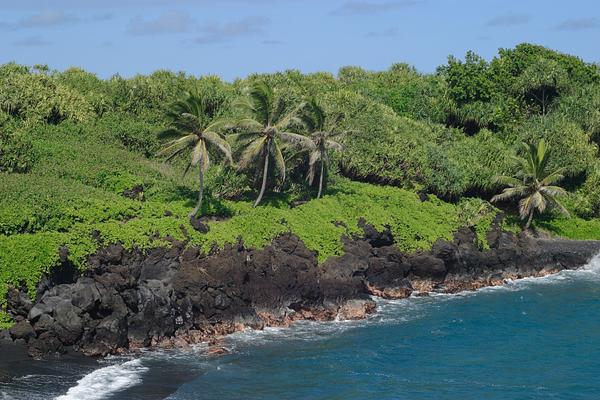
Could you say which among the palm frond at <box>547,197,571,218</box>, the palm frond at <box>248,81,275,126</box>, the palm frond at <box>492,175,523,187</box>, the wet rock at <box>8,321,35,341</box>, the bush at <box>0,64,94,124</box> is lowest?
the wet rock at <box>8,321,35,341</box>

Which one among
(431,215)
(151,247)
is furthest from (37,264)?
(431,215)

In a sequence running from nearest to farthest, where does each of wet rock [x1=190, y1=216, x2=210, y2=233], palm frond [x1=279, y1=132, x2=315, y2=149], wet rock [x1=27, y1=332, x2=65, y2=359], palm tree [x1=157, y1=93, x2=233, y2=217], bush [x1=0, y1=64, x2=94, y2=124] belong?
wet rock [x1=27, y1=332, x2=65, y2=359], wet rock [x1=190, y1=216, x2=210, y2=233], palm tree [x1=157, y1=93, x2=233, y2=217], palm frond [x1=279, y1=132, x2=315, y2=149], bush [x1=0, y1=64, x2=94, y2=124]

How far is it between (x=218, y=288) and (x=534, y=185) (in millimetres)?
29343

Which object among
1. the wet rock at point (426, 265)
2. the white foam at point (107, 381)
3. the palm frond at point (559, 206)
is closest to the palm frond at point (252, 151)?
the wet rock at point (426, 265)

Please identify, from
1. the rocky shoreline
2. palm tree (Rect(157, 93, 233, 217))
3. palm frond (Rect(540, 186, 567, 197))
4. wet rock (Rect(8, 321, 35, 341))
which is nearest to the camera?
wet rock (Rect(8, 321, 35, 341))

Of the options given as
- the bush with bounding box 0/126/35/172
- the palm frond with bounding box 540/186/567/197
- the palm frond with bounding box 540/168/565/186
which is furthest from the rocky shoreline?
the bush with bounding box 0/126/35/172

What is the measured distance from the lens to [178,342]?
4441 centimetres

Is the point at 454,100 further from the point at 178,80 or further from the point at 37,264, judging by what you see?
the point at 37,264

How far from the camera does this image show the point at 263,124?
55312 mm

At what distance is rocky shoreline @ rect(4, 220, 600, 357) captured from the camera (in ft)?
139

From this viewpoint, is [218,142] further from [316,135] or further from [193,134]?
[316,135]

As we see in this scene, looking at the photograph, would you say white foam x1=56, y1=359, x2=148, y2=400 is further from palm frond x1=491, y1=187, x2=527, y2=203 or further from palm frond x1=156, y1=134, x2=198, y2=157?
palm frond x1=491, y1=187, x2=527, y2=203

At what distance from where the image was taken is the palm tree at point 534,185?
64.1 m

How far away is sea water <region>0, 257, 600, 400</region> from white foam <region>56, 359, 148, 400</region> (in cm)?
5
